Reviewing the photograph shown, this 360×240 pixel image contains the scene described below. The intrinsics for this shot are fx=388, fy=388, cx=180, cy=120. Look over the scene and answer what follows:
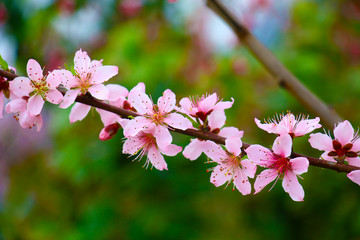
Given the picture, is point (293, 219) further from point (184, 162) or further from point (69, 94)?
point (69, 94)

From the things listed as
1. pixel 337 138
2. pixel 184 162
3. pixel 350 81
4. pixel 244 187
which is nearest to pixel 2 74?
pixel 244 187

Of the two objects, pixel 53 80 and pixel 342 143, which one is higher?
pixel 342 143

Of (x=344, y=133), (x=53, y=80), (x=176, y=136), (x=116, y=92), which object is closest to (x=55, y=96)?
(x=53, y=80)

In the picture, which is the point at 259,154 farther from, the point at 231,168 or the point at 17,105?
the point at 17,105

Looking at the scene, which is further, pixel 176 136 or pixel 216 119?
pixel 176 136

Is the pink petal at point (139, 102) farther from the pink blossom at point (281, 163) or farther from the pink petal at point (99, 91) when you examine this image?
the pink blossom at point (281, 163)

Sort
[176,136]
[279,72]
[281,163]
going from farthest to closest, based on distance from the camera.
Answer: [176,136]
[279,72]
[281,163]

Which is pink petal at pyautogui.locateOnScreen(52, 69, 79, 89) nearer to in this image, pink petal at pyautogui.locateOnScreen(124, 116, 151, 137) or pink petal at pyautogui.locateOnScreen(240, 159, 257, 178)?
pink petal at pyautogui.locateOnScreen(124, 116, 151, 137)
